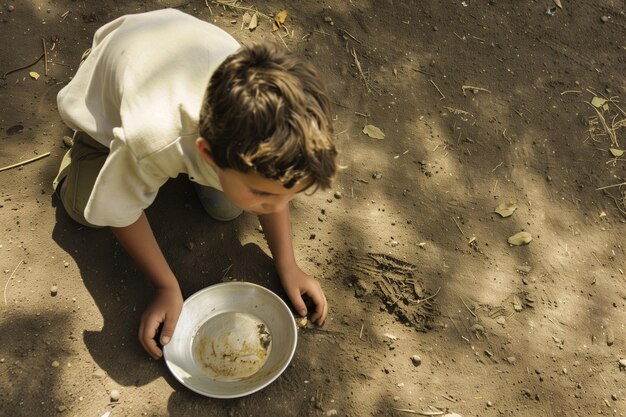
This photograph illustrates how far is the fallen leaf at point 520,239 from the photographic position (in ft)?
8.31

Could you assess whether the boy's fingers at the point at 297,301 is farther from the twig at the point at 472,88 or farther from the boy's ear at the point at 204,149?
the twig at the point at 472,88

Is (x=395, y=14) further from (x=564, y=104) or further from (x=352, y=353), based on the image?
(x=352, y=353)

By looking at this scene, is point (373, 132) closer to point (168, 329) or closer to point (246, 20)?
point (246, 20)

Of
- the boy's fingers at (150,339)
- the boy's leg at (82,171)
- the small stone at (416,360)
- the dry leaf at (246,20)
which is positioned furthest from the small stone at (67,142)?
the small stone at (416,360)

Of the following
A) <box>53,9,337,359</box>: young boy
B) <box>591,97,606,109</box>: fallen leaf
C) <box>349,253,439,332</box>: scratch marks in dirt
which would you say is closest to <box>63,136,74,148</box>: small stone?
<box>53,9,337,359</box>: young boy

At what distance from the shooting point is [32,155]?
240cm

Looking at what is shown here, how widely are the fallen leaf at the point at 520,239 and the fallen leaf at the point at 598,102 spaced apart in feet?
3.37

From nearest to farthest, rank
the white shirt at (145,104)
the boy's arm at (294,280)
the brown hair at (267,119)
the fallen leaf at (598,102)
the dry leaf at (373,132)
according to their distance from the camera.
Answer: the brown hair at (267,119) → the white shirt at (145,104) → the boy's arm at (294,280) → the dry leaf at (373,132) → the fallen leaf at (598,102)

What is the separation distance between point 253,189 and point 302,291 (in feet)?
2.64

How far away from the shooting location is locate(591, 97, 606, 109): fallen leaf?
3082 mm

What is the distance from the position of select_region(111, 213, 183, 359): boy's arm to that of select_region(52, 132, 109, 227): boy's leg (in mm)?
226

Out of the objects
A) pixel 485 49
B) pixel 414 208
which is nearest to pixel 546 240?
pixel 414 208

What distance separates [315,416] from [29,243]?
4.24 feet

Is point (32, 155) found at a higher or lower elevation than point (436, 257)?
higher
